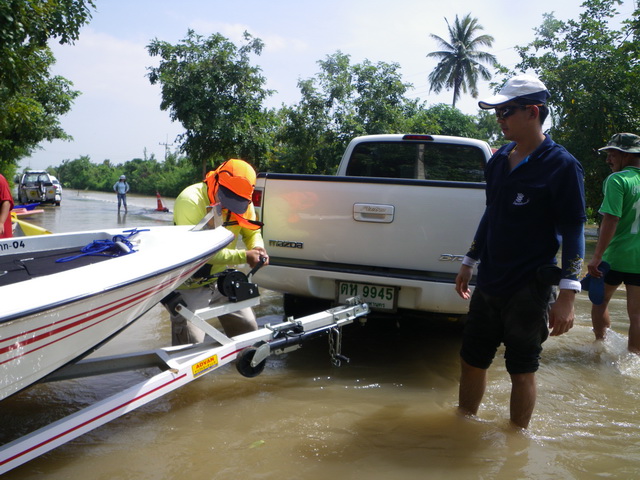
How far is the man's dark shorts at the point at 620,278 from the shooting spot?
4527mm

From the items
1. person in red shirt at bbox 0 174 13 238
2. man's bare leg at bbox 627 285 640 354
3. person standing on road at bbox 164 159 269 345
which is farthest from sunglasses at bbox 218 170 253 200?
man's bare leg at bbox 627 285 640 354

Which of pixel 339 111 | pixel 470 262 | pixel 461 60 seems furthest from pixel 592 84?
pixel 461 60

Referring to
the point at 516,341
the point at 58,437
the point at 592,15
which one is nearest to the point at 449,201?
the point at 516,341

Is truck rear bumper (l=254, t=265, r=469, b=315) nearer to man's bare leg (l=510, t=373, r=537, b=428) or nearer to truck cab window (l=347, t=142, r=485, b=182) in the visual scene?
man's bare leg (l=510, t=373, r=537, b=428)

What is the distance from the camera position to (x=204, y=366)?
307 cm

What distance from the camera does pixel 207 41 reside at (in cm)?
1891

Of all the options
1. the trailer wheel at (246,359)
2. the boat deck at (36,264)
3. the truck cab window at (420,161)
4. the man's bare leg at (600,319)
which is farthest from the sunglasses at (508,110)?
the truck cab window at (420,161)

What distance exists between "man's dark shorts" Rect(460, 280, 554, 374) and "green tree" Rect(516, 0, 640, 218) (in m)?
12.4

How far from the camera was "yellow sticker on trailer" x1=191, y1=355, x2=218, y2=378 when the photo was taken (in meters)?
3.03

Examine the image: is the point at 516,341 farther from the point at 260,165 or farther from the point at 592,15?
the point at 260,165

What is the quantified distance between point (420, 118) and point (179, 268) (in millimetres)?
18361

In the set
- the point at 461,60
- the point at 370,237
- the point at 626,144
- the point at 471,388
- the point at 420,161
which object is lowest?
the point at 471,388

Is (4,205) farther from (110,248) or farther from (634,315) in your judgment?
(634,315)

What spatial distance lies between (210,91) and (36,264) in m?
16.5
